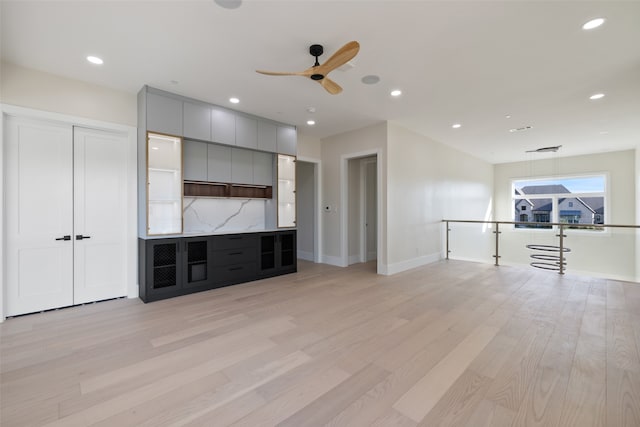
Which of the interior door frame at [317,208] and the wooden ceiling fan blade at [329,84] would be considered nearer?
the wooden ceiling fan blade at [329,84]

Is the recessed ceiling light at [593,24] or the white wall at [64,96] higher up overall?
the recessed ceiling light at [593,24]

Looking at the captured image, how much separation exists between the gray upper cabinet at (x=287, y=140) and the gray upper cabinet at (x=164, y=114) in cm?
180

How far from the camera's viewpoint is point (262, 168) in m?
5.29

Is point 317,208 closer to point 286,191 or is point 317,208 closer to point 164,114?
point 286,191

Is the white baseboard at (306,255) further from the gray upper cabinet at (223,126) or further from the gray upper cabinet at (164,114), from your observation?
the gray upper cabinet at (164,114)

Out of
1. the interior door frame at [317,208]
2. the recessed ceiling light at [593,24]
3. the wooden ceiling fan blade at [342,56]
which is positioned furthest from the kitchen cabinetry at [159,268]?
the recessed ceiling light at [593,24]

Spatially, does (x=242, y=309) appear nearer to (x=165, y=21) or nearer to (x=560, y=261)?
(x=165, y=21)

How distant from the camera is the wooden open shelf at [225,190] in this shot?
4.47m

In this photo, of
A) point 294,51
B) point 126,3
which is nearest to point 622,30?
point 294,51

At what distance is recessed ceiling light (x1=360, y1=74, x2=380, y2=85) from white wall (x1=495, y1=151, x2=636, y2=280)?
6.18 meters

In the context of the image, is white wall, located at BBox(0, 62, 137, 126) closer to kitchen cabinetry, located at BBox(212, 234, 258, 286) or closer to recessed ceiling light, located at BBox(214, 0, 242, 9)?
kitchen cabinetry, located at BBox(212, 234, 258, 286)

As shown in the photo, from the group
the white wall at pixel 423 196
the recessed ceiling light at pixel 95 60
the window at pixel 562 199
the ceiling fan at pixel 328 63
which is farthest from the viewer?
the window at pixel 562 199

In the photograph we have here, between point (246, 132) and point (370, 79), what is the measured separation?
236cm

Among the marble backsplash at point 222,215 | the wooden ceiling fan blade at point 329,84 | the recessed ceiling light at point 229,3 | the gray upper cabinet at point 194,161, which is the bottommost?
the marble backsplash at point 222,215
